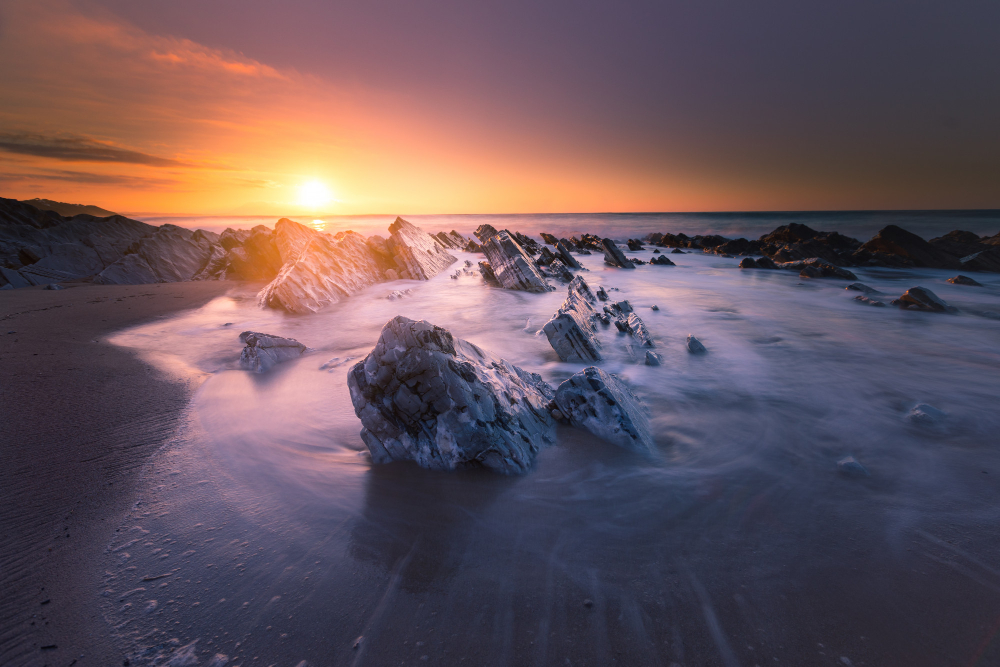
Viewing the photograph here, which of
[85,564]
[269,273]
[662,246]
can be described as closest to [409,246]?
[269,273]

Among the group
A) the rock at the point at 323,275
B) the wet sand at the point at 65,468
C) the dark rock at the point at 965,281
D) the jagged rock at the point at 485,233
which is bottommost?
the wet sand at the point at 65,468

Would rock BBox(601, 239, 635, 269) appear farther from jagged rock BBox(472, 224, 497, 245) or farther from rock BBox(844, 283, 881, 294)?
rock BBox(844, 283, 881, 294)

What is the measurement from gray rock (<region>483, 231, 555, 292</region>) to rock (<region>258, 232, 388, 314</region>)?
4.73m

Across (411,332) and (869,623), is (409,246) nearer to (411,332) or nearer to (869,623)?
(411,332)

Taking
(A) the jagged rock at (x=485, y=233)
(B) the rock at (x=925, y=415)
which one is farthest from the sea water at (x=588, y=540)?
(A) the jagged rock at (x=485, y=233)

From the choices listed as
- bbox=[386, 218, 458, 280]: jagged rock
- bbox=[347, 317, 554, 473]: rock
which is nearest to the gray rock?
bbox=[386, 218, 458, 280]: jagged rock

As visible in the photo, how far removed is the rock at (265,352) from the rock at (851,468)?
292 inches

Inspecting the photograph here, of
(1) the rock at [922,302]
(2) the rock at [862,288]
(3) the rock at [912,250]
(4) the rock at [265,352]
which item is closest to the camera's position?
(4) the rock at [265,352]

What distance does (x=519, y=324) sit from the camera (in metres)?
8.87

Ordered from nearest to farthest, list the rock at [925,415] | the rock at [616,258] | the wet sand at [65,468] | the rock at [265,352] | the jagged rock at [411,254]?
the wet sand at [65,468], the rock at [925,415], the rock at [265,352], the jagged rock at [411,254], the rock at [616,258]

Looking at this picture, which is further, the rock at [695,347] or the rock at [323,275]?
the rock at [323,275]

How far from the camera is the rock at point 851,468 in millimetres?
3412

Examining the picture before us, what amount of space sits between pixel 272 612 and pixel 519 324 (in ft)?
24.0

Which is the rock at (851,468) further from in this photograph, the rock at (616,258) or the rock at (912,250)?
the rock at (912,250)
